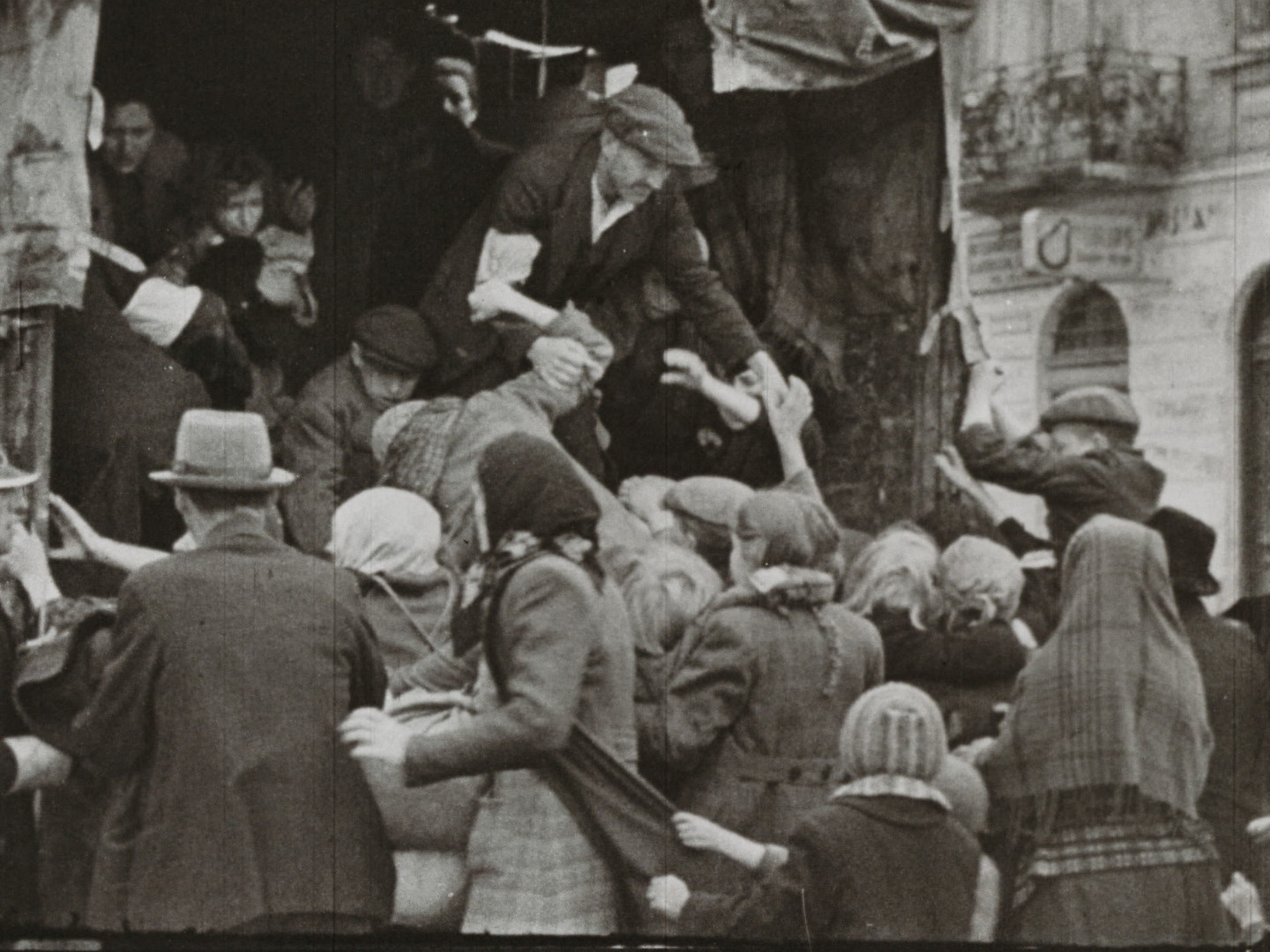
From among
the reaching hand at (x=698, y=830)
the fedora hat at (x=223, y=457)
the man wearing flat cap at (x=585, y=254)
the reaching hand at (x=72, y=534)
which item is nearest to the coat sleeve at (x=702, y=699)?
the reaching hand at (x=698, y=830)

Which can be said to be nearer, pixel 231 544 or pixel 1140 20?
pixel 231 544

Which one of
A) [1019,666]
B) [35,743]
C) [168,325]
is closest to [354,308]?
[168,325]

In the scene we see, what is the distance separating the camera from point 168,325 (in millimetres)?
11203

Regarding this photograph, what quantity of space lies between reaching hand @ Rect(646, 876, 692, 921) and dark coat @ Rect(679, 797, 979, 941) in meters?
0.03

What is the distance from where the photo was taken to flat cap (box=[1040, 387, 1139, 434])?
1130cm

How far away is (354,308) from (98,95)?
1038 millimetres

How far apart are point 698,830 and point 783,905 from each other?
347 millimetres

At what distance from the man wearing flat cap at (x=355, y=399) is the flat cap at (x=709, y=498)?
0.89 m

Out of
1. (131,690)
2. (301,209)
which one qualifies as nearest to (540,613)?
(131,690)

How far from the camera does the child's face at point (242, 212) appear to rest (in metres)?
11.2

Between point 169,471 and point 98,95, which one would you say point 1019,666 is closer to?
point 169,471

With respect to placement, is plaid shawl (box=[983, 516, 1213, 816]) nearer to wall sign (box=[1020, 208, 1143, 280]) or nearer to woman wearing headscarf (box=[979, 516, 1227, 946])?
woman wearing headscarf (box=[979, 516, 1227, 946])

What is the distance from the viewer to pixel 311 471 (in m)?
11.1

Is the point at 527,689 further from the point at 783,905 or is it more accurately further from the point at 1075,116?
the point at 1075,116
